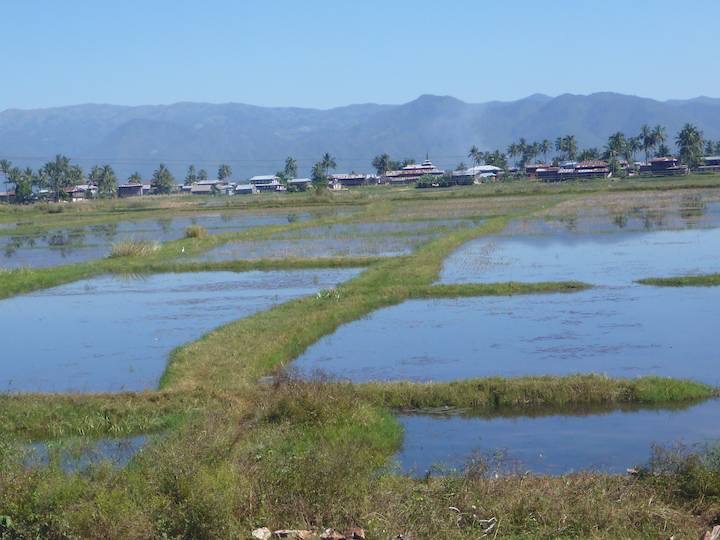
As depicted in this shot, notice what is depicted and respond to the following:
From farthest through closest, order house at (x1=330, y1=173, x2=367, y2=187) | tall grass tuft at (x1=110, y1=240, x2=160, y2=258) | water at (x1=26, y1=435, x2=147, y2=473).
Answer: house at (x1=330, y1=173, x2=367, y2=187) → tall grass tuft at (x1=110, y1=240, x2=160, y2=258) → water at (x1=26, y1=435, x2=147, y2=473)

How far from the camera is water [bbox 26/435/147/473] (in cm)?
716

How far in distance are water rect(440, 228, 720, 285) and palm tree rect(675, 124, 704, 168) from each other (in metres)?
60.7

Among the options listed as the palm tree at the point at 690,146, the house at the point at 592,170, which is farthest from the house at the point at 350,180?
the palm tree at the point at 690,146

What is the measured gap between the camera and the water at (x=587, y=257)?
65.4 feet

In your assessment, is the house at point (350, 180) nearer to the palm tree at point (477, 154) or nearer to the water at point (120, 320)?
the palm tree at point (477, 154)

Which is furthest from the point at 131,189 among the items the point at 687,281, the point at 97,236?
the point at 687,281

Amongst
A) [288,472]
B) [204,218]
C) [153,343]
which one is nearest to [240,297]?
[153,343]

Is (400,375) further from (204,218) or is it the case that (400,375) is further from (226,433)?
(204,218)

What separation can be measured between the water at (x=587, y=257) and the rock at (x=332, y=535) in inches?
546

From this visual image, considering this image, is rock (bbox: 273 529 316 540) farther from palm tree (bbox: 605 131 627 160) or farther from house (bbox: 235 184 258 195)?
house (bbox: 235 184 258 195)

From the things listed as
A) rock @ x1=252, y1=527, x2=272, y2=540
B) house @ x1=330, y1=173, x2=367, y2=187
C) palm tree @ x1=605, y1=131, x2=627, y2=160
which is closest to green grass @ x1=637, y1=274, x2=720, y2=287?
rock @ x1=252, y1=527, x2=272, y2=540

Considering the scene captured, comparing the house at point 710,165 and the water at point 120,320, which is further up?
the house at point 710,165

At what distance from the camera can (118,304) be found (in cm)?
1916

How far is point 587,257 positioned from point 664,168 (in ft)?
222
